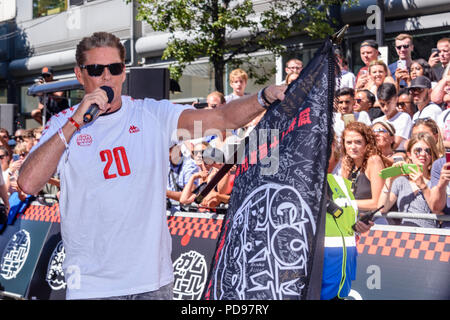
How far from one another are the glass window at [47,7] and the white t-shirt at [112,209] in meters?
24.2

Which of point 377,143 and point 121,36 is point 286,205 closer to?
point 377,143

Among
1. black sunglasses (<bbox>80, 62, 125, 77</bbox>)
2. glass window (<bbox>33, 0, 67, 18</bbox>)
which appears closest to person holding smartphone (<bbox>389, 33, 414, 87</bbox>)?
black sunglasses (<bbox>80, 62, 125, 77</bbox>)

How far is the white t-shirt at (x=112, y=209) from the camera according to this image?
3.25 meters

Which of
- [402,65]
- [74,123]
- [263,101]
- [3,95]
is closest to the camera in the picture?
[263,101]

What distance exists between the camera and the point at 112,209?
3.26m

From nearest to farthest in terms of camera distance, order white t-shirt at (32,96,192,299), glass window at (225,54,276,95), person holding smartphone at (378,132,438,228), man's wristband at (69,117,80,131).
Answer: man's wristband at (69,117,80,131) < white t-shirt at (32,96,192,299) < person holding smartphone at (378,132,438,228) < glass window at (225,54,276,95)

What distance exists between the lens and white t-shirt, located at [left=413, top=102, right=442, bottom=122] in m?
8.02

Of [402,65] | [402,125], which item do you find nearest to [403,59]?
[402,65]

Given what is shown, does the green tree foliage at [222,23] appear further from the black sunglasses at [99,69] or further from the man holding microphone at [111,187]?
the man holding microphone at [111,187]

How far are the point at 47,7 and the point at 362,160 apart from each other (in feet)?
78.9

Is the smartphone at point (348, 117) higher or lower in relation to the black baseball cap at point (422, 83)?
lower

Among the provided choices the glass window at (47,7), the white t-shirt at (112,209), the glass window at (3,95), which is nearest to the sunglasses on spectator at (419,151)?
the white t-shirt at (112,209)

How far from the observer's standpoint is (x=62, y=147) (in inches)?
125

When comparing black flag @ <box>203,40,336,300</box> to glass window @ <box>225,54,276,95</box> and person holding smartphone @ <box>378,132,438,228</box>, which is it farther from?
glass window @ <box>225,54,276,95</box>
